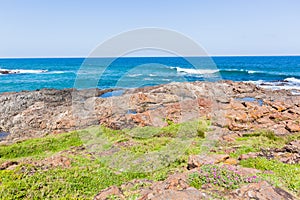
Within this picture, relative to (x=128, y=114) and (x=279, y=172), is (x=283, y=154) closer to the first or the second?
(x=279, y=172)

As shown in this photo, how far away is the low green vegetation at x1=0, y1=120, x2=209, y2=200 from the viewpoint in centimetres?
686

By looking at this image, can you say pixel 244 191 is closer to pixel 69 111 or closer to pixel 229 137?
pixel 229 137

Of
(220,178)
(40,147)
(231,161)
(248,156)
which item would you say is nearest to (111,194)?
(220,178)

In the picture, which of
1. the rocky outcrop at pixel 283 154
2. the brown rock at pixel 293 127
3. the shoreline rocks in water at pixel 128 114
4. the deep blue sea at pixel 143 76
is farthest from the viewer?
the deep blue sea at pixel 143 76

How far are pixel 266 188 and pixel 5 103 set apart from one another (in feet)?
74.5

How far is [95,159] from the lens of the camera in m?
9.63

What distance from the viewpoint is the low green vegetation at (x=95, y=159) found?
6.86 metres

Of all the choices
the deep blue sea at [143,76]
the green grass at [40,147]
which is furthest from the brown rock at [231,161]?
the deep blue sea at [143,76]

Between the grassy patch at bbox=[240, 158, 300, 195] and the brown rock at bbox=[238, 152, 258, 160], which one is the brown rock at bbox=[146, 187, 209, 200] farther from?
the brown rock at bbox=[238, 152, 258, 160]

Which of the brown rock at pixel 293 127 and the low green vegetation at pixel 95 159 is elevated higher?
the brown rock at pixel 293 127

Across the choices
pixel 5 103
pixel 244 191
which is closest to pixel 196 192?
pixel 244 191

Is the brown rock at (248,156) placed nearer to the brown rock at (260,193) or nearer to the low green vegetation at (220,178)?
the low green vegetation at (220,178)

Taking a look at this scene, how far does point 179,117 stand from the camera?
55.1ft

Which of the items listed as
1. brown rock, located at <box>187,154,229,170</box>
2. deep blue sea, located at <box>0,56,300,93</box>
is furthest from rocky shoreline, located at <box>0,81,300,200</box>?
deep blue sea, located at <box>0,56,300,93</box>
